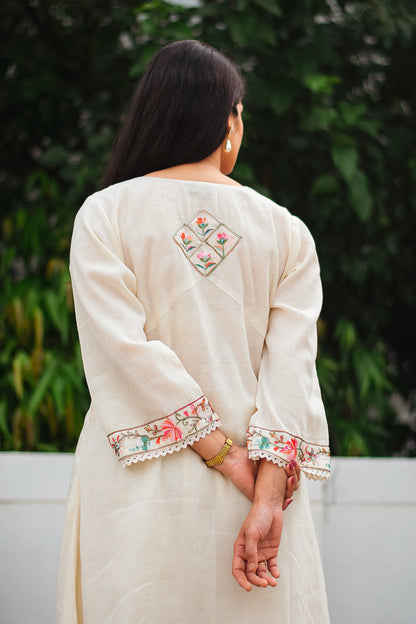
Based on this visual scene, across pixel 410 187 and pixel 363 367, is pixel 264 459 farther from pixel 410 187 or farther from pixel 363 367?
pixel 410 187

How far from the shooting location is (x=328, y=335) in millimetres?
2707

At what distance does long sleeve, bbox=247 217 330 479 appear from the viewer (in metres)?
0.98

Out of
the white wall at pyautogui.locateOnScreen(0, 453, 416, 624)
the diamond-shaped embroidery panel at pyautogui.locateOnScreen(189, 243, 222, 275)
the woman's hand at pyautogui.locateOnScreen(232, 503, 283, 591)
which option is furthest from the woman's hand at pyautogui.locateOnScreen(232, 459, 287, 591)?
the white wall at pyautogui.locateOnScreen(0, 453, 416, 624)

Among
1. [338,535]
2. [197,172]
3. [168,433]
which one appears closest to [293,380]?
[168,433]

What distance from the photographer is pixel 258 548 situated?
0.95 meters

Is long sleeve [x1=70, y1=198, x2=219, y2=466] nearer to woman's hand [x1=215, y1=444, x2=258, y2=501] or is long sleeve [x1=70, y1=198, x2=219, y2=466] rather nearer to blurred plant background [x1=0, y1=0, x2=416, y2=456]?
woman's hand [x1=215, y1=444, x2=258, y2=501]

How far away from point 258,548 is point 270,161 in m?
1.82

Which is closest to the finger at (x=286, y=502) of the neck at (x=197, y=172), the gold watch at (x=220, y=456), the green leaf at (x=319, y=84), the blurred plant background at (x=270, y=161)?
the gold watch at (x=220, y=456)

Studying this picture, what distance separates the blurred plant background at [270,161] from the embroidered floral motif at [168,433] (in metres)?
1.26

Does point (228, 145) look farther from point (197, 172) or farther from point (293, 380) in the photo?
point (293, 380)

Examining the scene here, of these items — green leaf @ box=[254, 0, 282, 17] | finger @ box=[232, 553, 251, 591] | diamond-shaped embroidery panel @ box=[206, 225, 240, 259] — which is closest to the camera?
finger @ box=[232, 553, 251, 591]

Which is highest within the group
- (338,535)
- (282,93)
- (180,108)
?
(180,108)

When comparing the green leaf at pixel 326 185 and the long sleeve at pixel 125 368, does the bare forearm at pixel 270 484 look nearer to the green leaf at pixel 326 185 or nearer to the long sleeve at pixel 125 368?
the long sleeve at pixel 125 368

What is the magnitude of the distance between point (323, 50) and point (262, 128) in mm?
345
